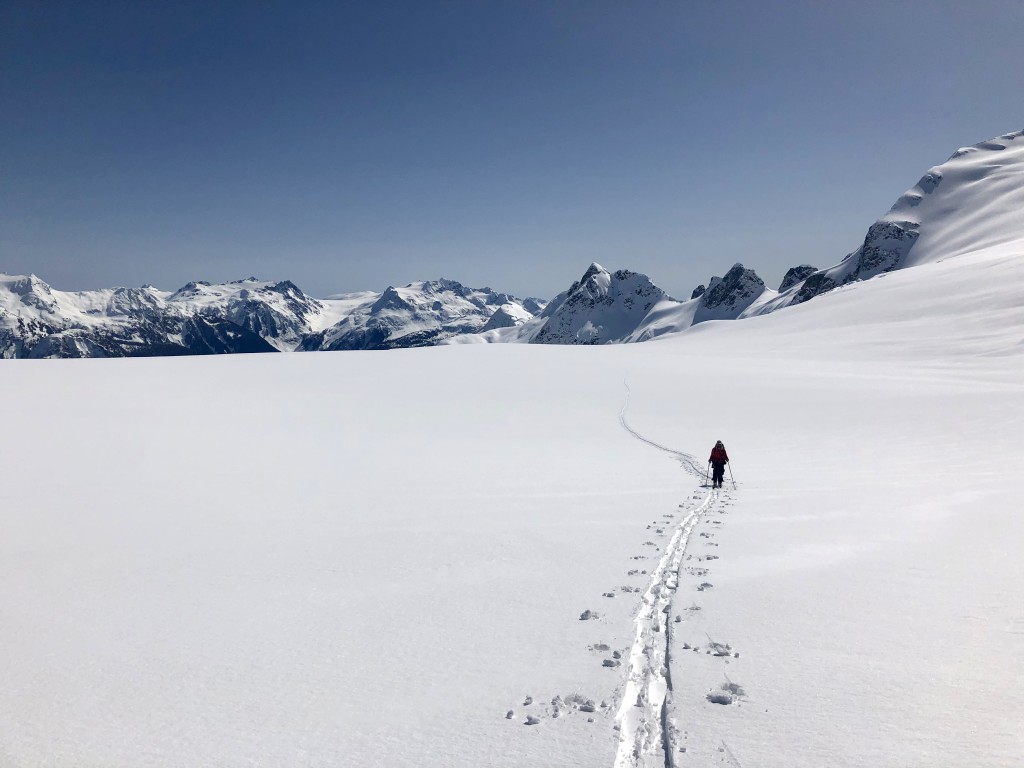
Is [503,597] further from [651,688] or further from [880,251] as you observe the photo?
[880,251]

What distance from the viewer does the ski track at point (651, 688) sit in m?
5.16

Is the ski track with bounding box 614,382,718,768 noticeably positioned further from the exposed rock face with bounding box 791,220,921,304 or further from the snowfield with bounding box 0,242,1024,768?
the exposed rock face with bounding box 791,220,921,304

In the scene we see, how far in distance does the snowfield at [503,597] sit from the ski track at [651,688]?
1.2 inches

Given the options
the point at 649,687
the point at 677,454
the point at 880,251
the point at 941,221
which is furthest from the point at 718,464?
the point at 941,221

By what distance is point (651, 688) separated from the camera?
20.1 ft

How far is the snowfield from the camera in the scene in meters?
5.49

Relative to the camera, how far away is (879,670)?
6332 millimetres

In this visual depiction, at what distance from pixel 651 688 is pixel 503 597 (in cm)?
302

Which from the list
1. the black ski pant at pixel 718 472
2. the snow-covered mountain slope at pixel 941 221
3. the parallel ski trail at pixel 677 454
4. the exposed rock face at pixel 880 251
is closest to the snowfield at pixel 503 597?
the parallel ski trail at pixel 677 454

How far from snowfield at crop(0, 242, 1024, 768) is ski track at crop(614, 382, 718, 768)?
29 mm

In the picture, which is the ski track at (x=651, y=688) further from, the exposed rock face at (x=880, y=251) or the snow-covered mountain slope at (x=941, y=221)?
the exposed rock face at (x=880, y=251)

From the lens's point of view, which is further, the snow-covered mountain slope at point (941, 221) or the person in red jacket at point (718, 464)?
the snow-covered mountain slope at point (941, 221)

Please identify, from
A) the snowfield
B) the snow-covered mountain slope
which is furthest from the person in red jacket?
the snow-covered mountain slope

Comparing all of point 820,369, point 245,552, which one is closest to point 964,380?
point 820,369
